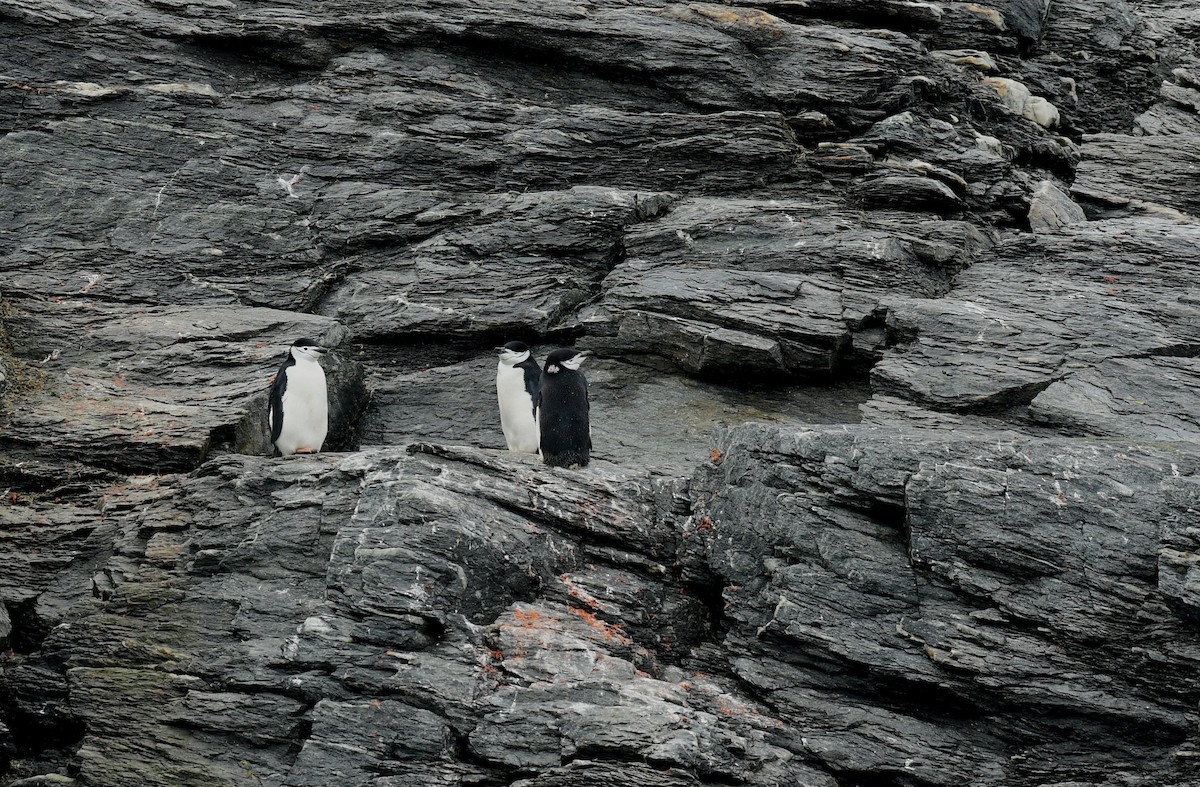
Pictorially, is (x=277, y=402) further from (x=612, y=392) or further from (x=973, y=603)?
(x=973, y=603)

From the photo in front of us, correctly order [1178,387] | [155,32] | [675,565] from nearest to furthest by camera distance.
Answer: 1. [675,565]
2. [1178,387]
3. [155,32]

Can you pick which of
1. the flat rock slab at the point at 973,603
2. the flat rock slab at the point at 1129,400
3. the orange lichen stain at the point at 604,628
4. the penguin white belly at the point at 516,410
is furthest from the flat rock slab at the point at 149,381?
the flat rock slab at the point at 1129,400

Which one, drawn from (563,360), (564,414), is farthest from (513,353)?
(564,414)

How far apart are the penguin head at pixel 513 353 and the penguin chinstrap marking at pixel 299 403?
80.8 inches

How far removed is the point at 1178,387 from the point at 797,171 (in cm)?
579

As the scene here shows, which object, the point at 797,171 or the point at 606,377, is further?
the point at 797,171

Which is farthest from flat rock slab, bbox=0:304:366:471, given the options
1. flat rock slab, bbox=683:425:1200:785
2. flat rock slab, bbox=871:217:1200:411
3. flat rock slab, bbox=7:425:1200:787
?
flat rock slab, bbox=871:217:1200:411

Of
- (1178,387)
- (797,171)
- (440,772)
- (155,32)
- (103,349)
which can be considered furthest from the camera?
(155,32)

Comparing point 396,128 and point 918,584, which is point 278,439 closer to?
point 396,128

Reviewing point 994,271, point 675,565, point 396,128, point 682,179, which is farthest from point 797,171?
point 675,565

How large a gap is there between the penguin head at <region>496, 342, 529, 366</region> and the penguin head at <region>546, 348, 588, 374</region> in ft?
2.46

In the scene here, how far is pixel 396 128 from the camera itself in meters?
17.0

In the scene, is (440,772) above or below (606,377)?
below

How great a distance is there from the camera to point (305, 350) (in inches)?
509
